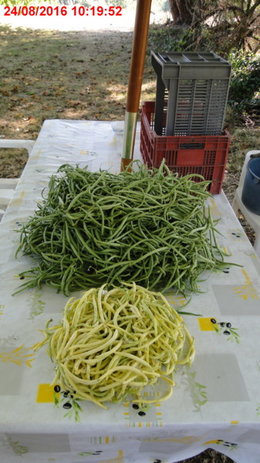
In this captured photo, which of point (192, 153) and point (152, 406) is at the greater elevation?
point (192, 153)

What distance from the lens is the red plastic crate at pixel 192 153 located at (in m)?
1.58

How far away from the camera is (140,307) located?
962 mm

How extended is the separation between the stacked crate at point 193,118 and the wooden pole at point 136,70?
8 cm

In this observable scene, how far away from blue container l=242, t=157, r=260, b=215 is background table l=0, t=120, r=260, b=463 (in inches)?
20.3

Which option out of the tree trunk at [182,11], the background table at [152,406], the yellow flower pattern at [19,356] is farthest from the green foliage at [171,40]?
the yellow flower pattern at [19,356]

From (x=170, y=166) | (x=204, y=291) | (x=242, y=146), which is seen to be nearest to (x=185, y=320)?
(x=204, y=291)

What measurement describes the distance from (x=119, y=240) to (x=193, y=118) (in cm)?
78

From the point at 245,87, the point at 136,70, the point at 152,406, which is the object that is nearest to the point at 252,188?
the point at 136,70

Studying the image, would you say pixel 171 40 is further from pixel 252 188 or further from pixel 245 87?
pixel 252 188

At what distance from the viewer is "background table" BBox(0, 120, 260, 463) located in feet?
2.68

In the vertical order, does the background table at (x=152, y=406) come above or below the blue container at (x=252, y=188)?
below

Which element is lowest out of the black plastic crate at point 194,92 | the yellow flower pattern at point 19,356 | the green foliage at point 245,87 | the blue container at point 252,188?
the green foliage at point 245,87

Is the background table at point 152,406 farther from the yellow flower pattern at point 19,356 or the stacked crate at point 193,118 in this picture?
the stacked crate at point 193,118

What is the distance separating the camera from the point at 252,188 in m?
1.60
